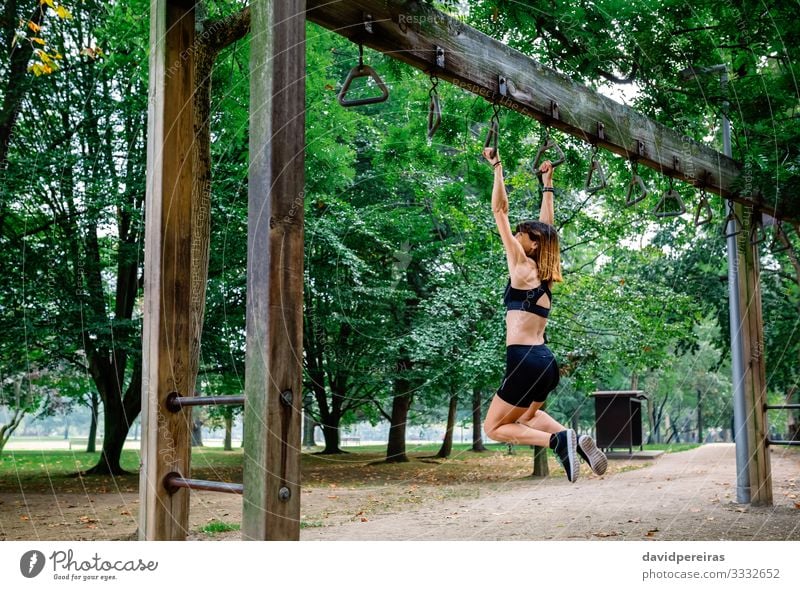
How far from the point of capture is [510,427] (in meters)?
3.28

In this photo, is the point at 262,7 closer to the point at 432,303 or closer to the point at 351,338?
the point at 432,303

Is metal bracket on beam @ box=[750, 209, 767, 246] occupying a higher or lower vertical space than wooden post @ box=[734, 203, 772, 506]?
higher

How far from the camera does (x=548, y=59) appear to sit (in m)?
5.34

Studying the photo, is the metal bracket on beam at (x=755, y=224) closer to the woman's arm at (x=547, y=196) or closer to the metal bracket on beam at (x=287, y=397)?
Answer: the woman's arm at (x=547, y=196)

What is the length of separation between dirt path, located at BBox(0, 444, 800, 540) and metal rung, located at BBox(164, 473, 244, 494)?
2.91 meters

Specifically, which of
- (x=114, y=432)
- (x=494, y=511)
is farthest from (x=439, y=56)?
(x=114, y=432)

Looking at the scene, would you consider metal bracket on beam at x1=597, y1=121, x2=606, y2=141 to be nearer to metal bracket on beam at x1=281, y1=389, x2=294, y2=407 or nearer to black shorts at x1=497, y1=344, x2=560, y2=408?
black shorts at x1=497, y1=344, x2=560, y2=408

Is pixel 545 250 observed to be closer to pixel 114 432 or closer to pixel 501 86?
pixel 501 86

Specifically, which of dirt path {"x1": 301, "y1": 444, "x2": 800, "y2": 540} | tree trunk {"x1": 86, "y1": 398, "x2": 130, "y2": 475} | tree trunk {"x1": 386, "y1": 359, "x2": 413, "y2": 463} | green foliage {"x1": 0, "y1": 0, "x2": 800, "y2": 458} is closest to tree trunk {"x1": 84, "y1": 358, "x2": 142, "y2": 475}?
tree trunk {"x1": 86, "y1": 398, "x2": 130, "y2": 475}

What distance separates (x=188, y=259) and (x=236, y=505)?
5.33 m

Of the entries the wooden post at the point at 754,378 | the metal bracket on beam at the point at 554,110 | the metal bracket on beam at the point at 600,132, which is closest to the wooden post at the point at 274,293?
the metal bracket on beam at the point at 554,110

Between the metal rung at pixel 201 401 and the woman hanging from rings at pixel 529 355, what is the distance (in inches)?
47.4

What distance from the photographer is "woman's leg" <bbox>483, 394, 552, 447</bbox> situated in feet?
10.6

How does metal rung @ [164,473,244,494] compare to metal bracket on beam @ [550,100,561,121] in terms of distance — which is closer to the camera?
metal rung @ [164,473,244,494]
